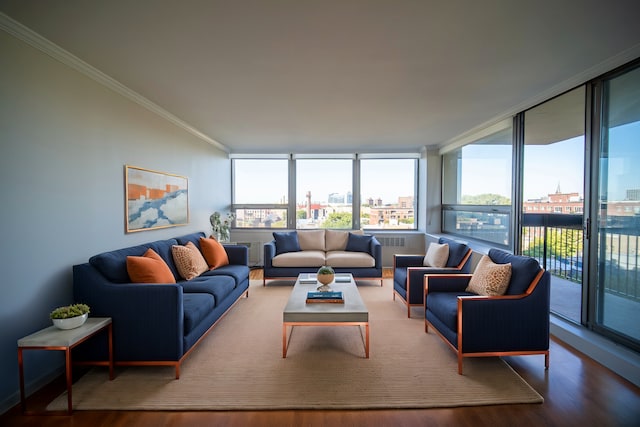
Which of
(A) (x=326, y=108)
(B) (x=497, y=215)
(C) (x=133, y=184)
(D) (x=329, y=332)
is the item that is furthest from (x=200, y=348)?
(B) (x=497, y=215)

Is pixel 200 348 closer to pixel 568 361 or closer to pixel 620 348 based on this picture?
pixel 568 361

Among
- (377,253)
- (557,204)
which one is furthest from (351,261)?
(557,204)

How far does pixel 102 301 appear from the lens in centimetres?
229

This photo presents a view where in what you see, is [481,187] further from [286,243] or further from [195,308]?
[195,308]

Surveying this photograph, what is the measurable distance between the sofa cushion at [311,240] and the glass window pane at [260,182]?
1297 millimetres

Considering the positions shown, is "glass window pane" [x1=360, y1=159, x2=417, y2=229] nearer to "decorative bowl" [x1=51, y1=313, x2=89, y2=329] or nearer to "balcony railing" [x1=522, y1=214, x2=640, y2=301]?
"balcony railing" [x1=522, y1=214, x2=640, y2=301]

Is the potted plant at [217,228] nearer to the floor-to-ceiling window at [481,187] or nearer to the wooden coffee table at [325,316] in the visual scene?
the wooden coffee table at [325,316]

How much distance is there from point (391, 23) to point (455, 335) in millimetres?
2465

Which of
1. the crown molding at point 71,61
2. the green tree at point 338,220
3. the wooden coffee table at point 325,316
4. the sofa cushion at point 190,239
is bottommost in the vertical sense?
the wooden coffee table at point 325,316

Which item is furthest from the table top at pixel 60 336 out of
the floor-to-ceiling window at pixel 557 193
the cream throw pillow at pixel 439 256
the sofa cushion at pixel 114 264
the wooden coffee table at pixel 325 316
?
the floor-to-ceiling window at pixel 557 193

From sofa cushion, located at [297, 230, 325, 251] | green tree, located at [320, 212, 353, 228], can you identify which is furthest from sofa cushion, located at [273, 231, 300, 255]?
green tree, located at [320, 212, 353, 228]

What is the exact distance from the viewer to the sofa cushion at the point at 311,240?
554 cm

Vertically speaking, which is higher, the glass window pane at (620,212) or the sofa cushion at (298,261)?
the glass window pane at (620,212)

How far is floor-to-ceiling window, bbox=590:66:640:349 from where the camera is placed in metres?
2.38
